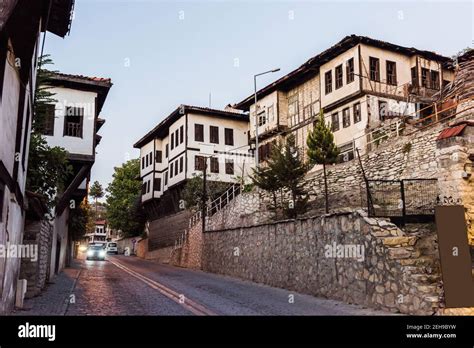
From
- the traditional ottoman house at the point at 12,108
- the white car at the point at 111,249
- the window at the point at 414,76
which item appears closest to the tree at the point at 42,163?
the traditional ottoman house at the point at 12,108

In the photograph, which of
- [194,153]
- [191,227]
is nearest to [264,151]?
[194,153]

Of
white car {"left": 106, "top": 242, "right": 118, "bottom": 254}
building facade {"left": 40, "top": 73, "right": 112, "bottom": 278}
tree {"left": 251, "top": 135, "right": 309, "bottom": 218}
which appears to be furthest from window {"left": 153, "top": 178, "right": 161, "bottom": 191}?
building facade {"left": 40, "top": 73, "right": 112, "bottom": 278}

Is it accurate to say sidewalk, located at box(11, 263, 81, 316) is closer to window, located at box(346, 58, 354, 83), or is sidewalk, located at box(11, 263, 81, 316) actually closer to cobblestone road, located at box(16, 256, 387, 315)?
cobblestone road, located at box(16, 256, 387, 315)

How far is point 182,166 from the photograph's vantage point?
3912 centimetres

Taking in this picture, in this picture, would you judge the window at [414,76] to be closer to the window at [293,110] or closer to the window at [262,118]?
the window at [293,110]

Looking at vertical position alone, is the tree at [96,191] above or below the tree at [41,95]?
above

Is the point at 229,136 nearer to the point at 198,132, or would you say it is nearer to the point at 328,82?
the point at 198,132

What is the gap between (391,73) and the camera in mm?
29344

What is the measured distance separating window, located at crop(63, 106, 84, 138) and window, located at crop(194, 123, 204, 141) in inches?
778

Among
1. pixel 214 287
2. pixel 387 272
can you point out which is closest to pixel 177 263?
pixel 214 287

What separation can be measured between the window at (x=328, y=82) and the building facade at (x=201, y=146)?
997 centimetres

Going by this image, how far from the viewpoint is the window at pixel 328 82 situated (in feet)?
100

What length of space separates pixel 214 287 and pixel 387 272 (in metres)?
7.96
